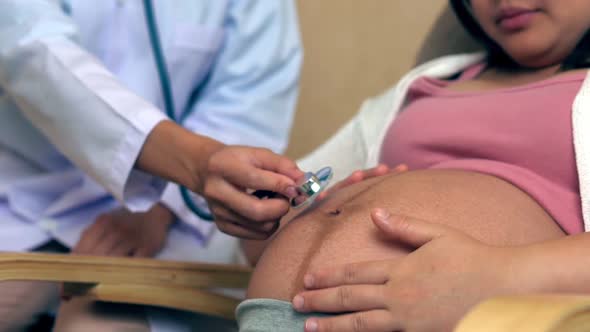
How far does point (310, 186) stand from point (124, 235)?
53cm

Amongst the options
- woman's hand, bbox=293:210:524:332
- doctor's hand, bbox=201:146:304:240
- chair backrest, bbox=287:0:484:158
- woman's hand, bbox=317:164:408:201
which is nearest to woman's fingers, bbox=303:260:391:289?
woman's hand, bbox=293:210:524:332

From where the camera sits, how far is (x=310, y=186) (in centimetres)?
70

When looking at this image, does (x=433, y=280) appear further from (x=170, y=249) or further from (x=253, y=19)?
(x=253, y=19)

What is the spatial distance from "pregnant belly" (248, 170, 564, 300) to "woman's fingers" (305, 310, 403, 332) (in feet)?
0.29

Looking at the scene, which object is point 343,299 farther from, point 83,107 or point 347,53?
point 347,53

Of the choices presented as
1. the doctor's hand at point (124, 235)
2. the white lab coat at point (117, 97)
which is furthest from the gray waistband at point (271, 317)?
the doctor's hand at point (124, 235)

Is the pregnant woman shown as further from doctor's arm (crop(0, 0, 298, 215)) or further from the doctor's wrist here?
doctor's arm (crop(0, 0, 298, 215))

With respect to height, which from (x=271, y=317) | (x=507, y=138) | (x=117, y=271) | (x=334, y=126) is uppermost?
(x=507, y=138)

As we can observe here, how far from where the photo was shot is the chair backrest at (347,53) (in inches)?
63.6

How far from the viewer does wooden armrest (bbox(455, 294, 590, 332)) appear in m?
0.42

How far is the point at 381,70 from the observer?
1.68 m

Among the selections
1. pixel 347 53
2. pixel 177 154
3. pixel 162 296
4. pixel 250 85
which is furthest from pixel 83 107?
pixel 347 53

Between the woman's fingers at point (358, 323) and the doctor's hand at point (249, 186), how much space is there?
0.16 m

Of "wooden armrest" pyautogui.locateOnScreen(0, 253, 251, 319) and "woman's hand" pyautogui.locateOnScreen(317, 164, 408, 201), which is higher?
"woman's hand" pyautogui.locateOnScreen(317, 164, 408, 201)
